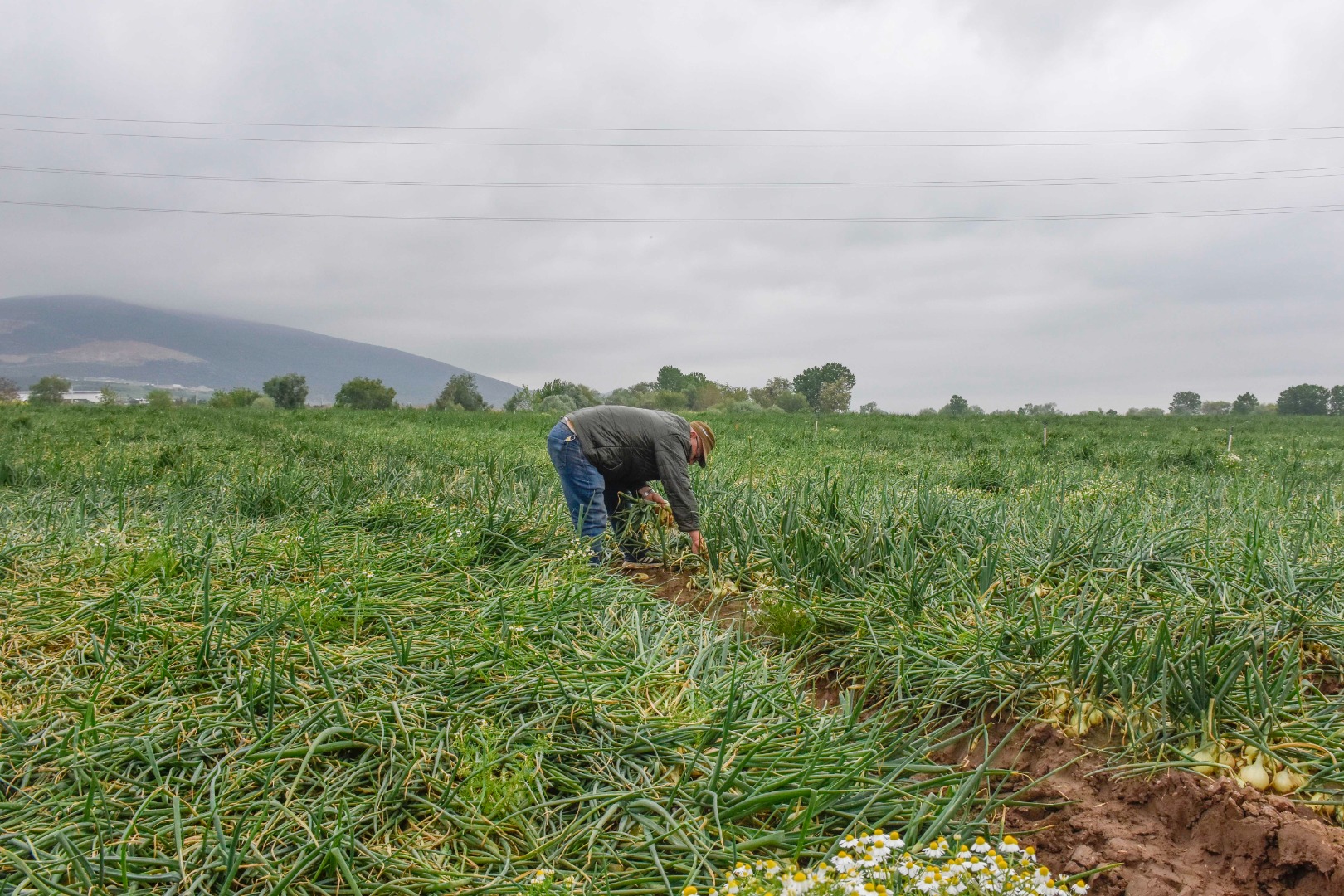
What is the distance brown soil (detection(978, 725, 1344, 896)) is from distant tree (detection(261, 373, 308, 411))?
2609 inches

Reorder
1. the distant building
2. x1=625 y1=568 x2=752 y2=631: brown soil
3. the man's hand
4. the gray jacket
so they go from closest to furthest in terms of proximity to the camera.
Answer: x1=625 y1=568 x2=752 y2=631: brown soil → the gray jacket → the man's hand → the distant building

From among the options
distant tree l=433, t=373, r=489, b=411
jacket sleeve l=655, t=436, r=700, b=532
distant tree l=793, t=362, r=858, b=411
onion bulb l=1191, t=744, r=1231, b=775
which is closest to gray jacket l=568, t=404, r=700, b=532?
jacket sleeve l=655, t=436, r=700, b=532

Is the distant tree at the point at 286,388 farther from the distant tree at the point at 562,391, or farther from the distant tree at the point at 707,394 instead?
the distant tree at the point at 707,394

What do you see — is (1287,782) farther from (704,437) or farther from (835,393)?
(835,393)

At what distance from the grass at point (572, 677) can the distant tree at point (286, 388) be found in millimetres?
62283

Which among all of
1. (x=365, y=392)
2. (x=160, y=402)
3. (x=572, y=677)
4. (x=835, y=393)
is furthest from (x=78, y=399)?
(x=835, y=393)

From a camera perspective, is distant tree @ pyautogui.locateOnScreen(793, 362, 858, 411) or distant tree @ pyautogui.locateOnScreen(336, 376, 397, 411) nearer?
distant tree @ pyautogui.locateOnScreen(336, 376, 397, 411)

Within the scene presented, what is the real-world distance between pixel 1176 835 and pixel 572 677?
7.38ft

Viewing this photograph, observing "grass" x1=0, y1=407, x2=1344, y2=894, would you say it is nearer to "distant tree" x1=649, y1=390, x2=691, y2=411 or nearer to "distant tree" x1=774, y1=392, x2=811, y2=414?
"distant tree" x1=649, y1=390, x2=691, y2=411

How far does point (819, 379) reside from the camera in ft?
312

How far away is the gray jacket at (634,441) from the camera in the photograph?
220 inches

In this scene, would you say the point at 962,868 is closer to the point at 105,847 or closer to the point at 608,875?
the point at 608,875

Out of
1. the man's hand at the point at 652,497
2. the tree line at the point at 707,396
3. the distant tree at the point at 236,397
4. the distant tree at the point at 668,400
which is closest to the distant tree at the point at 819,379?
the tree line at the point at 707,396

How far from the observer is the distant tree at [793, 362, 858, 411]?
3617 inches
